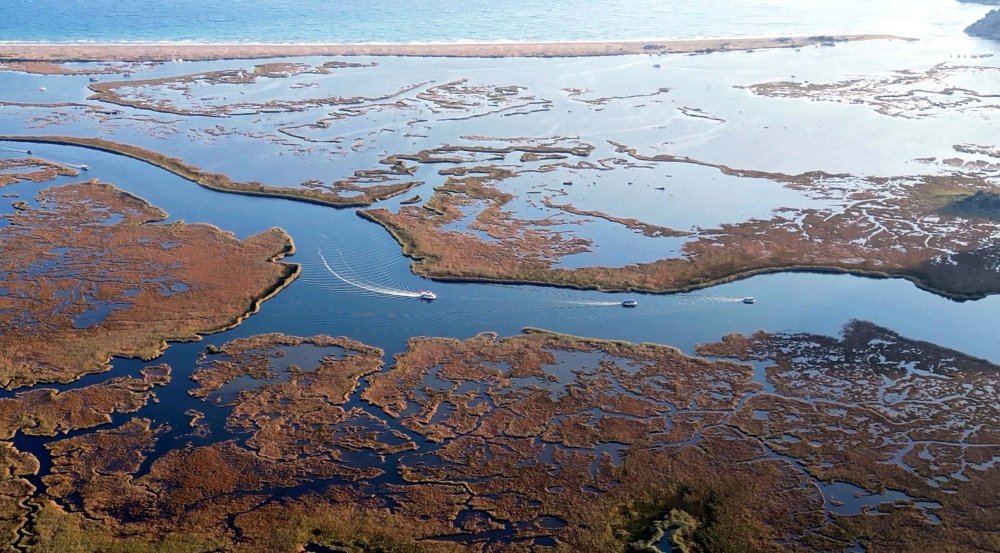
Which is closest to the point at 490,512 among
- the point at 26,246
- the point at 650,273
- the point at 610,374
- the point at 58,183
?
the point at 610,374

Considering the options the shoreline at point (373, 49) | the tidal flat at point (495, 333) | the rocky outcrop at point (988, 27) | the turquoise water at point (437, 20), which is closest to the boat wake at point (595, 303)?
the tidal flat at point (495, 333)

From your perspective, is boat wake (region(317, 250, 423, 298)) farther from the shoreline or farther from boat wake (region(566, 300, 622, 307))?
the shoreline

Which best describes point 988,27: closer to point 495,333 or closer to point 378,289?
point 495,333

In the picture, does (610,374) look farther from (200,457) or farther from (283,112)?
(283,112)

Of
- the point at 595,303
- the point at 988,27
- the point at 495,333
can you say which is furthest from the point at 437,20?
the point at 495,333

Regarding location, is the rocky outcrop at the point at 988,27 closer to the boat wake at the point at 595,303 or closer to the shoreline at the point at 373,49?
the shoreline at the point at 373,49

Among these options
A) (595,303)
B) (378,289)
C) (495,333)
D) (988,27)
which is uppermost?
(988,27)
